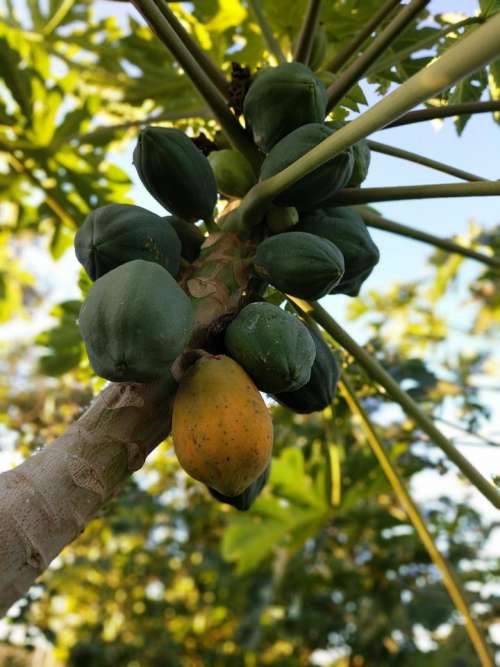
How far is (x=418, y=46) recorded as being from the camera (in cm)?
221

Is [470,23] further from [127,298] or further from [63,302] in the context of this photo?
[63,302]

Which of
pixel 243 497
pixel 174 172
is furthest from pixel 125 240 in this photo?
pixel 243 497

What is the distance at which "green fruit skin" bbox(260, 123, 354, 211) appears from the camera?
150 cm

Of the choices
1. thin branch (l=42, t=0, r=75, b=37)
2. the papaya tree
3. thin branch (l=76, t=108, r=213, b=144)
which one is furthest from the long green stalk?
thin branch (l=42, t=0, r=75, b=37)

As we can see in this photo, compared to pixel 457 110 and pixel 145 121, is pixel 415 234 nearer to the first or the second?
pixel 457 110

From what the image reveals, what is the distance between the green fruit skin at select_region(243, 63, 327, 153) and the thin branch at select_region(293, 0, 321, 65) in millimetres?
446

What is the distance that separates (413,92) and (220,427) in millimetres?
618

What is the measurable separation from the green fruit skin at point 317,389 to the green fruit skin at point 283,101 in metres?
0.49

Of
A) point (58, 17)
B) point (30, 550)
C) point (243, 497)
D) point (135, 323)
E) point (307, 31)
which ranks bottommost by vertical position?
point (30, 550)

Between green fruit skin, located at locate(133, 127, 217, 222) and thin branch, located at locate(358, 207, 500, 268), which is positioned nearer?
green fruit skin, located at locate(133, 127, 217, 222)

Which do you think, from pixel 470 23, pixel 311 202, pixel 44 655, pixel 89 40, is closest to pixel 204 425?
pixel 311 202

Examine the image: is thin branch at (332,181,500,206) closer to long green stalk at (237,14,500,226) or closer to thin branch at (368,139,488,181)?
long green stalk at (237,14,500,226)

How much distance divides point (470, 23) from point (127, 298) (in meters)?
1.42

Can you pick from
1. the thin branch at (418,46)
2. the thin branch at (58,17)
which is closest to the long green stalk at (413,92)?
the thin branch at (418,46)
